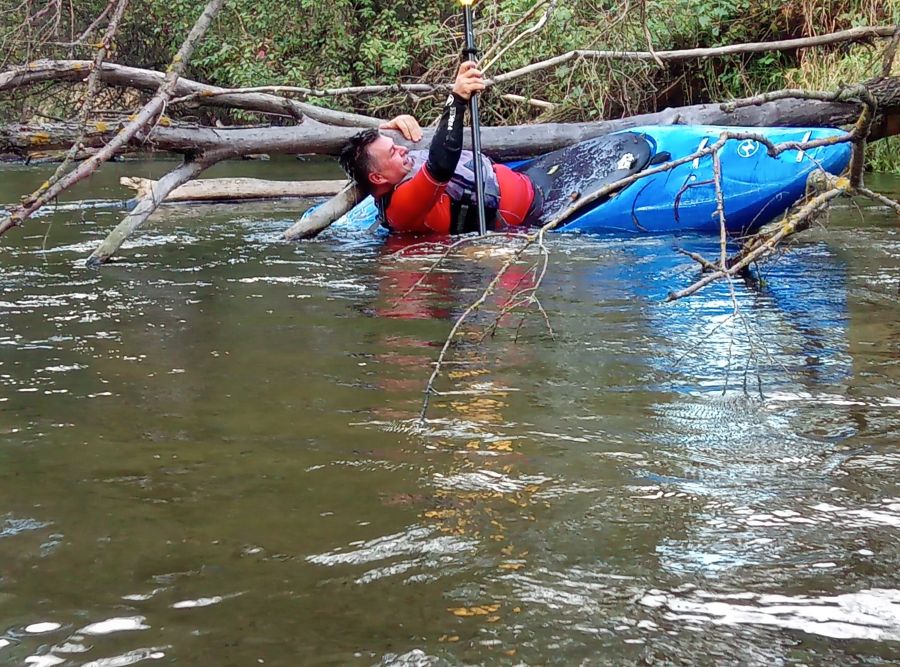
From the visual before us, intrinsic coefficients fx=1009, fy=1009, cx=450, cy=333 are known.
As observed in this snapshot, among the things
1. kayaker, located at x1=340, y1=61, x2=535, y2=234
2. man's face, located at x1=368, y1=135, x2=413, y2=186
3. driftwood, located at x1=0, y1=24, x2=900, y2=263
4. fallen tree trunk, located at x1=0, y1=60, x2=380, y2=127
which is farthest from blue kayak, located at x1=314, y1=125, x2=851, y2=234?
fallen tree trunk, located at x1=0, y1=60, x2=380, y2=127

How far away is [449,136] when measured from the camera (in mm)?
5707

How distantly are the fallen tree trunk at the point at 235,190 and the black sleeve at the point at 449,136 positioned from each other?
4.00 meters

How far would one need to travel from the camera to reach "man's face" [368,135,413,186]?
20.7 ft

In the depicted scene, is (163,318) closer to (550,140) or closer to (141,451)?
(141,451)

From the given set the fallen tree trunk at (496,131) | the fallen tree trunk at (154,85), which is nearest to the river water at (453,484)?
the fallen tree trunk at (496,131)

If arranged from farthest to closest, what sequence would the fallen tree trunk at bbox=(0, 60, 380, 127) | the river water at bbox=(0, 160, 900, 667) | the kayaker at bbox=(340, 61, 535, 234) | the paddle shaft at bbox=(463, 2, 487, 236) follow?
the kayaker at bbox=(340, 61, 535, 234) < the paddle shaft at bbox=(463, 2, 487, 236) < the fallen tree trunk at bbox=(0, 60, 380, 127) < the river water at bbox=(0, 160, 900, 667)

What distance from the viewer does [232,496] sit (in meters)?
2.29

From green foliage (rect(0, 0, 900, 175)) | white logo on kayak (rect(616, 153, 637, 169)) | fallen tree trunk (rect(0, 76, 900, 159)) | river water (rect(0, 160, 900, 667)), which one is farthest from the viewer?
green foliage (rect(0, 0, 900, 175))

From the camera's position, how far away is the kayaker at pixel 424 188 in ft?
20.6

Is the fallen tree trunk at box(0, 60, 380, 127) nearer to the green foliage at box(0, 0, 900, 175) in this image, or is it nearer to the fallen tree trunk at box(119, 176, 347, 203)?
the green foliage at box(0, 0, 900, 175)

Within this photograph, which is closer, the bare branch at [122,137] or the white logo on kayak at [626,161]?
the bare branch at [122,137]

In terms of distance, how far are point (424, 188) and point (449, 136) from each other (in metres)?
0.54

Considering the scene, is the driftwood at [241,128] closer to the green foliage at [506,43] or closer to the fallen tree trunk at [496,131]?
the fallen tree trunk at [496,131]

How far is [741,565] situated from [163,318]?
10.2ft
